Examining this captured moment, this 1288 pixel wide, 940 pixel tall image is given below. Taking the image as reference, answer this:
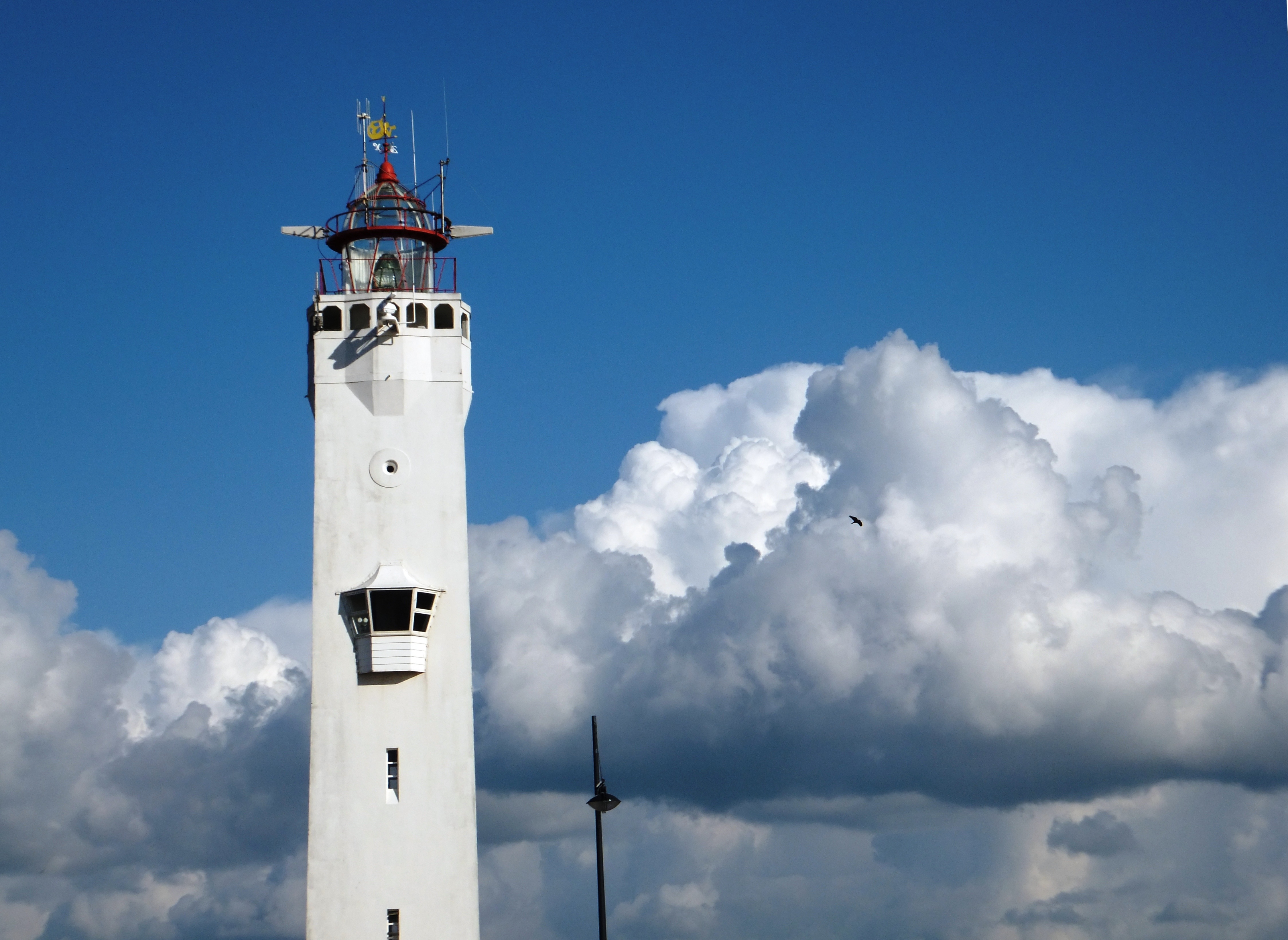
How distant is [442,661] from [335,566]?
4853 millimetres

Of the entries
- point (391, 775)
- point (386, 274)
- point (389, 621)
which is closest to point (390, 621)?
point (389, 621)

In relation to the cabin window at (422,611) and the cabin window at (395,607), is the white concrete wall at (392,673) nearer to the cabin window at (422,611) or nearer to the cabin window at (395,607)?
the cabin window at (422,611)

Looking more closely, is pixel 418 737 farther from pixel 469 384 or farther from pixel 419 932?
pixel 469 384

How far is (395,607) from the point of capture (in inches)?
2229

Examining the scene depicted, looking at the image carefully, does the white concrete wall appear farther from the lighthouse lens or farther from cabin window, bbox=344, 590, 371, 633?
the lighthouse lens

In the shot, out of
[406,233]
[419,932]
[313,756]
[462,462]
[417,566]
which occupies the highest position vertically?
[406,233]

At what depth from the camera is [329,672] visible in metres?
A: 56.7

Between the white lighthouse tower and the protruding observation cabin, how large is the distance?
0.06 metres

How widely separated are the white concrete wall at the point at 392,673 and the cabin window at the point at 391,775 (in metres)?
0.14

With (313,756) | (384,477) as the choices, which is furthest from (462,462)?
(313,756)

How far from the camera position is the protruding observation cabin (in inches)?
2217

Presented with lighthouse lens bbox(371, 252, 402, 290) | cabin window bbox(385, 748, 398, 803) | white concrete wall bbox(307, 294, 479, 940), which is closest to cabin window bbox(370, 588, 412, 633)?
white concrete wall bbox(307, 294, 479, 940)

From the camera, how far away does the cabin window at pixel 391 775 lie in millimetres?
55812

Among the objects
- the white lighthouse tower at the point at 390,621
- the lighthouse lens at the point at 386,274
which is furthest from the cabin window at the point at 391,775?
the lighthouse lens at the point at 386,274
